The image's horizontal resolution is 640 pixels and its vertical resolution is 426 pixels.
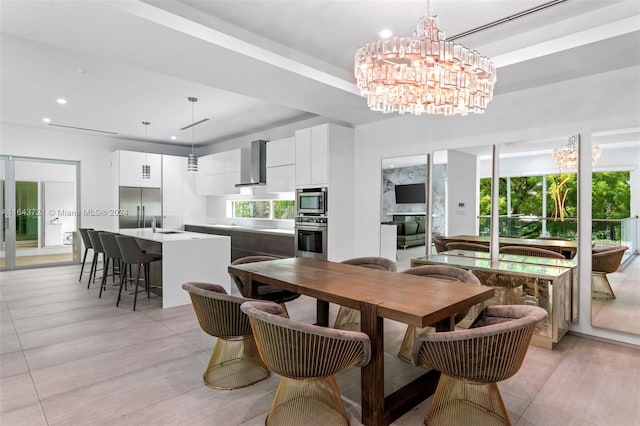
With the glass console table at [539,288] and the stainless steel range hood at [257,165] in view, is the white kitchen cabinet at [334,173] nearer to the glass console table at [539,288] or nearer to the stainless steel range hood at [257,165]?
the stainless steel range hood at [257,165]

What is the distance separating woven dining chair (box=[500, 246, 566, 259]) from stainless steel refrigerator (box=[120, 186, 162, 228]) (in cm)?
697

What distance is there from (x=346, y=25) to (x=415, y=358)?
2.55 meters

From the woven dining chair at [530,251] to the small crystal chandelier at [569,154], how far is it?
0.87m

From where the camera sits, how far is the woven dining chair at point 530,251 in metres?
3.65

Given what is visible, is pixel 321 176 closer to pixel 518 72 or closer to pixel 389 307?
pixel 518 72

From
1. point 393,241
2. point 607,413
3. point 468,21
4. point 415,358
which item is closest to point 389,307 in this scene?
point 415,358

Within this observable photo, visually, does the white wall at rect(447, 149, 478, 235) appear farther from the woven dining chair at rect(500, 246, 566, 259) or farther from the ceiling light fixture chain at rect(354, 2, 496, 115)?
the ceiling light fixture chain at rect(354, 2, 496, 115)

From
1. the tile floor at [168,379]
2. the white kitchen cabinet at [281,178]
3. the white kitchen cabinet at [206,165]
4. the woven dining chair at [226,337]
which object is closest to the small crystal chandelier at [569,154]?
the tile floor at [168,379]

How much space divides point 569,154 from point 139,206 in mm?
7793

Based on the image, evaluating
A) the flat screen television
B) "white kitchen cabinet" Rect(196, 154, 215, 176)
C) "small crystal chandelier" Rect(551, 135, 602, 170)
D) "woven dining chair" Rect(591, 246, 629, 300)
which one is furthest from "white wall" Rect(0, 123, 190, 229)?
"woven dining chair" Rect(591, 246, 629, 300)

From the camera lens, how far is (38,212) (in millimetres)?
7246

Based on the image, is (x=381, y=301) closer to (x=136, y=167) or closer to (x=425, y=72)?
(x=425, y=72)

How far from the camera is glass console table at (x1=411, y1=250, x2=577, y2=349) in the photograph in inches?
123

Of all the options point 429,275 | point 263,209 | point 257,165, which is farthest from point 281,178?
point 429,275
